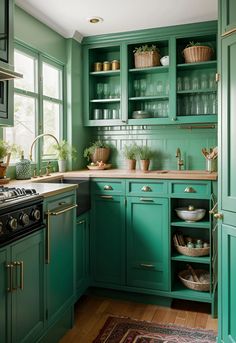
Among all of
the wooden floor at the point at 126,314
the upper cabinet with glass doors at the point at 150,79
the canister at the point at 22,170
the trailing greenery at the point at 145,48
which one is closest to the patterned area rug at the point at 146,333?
the wooden floor at the point at 126,314

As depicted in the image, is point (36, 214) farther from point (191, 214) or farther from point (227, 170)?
point (191, 214)

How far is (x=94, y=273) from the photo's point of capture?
A: 3234 mm

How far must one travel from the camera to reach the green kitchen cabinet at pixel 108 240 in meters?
3.15

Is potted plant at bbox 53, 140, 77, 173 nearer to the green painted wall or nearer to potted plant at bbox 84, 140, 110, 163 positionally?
potted plant at bbox 84, 140, 110, 163

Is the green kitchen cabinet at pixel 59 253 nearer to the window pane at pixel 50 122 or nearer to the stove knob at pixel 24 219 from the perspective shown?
the stove knob at pixel 24 219

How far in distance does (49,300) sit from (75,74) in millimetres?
2440

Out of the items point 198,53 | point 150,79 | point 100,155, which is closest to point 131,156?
point 100,155

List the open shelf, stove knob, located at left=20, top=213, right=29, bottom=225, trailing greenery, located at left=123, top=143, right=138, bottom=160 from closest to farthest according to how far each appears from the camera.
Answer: stove knob, located at left=20, top=213, right=29, bottom=225 → the open shelf → trailing greenery, located at left=123, top=143, right=138, bottom=160

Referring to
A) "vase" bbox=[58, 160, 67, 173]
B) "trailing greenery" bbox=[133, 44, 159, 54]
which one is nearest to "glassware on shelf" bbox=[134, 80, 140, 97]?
"trailing greenery" bbox=[133, 44, 159, 54]

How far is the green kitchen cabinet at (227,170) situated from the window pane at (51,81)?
1899mm

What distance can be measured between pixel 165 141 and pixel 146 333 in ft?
6.53

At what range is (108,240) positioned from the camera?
3189 millimetres

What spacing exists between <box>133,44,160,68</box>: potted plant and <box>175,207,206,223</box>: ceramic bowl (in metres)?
1.60

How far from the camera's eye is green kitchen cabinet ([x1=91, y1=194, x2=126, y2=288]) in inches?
124
